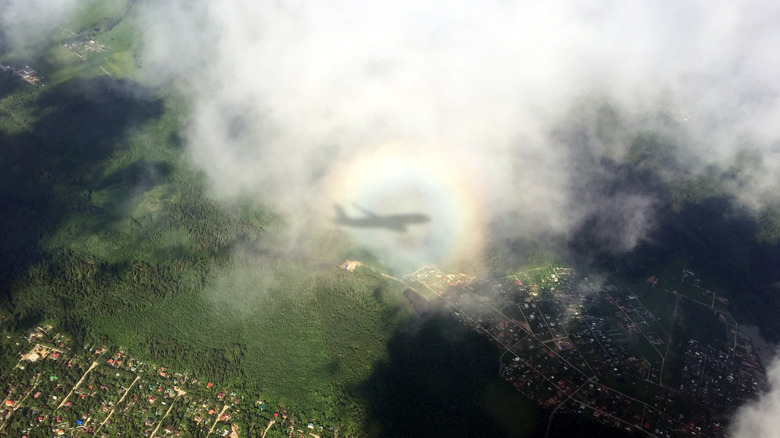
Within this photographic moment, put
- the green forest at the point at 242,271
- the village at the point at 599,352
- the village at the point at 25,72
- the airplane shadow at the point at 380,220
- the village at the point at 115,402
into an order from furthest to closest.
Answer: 1. the village at the point at 25,72
2. the airplane shadow at the point at 380,220
3. the green forest at the point at 242,271
4. the village at the point at 599,352
5. the village at the point at 115,402

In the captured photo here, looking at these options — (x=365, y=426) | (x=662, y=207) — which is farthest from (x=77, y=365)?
(x=662, y=207)

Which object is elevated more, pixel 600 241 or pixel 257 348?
pixel 600 241

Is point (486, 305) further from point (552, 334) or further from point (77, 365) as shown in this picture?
point (77, 365)

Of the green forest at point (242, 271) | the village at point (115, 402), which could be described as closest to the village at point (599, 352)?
the green forest at point (242, 271)

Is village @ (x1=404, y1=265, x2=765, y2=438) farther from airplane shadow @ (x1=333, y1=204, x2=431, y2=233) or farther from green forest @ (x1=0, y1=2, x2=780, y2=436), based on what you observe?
airplane shadow @ (x1=333, y1=204, x2=431, y2=233)

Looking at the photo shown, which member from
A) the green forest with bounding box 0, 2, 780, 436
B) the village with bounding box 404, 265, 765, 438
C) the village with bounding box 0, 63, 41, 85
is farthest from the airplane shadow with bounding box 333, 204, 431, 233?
the village with bounding box 0, 63, 41, 85

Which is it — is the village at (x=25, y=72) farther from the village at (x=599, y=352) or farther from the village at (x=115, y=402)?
the village at (x=599, y=352)

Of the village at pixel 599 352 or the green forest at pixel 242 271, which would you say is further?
the green forest at pixel 242 271
